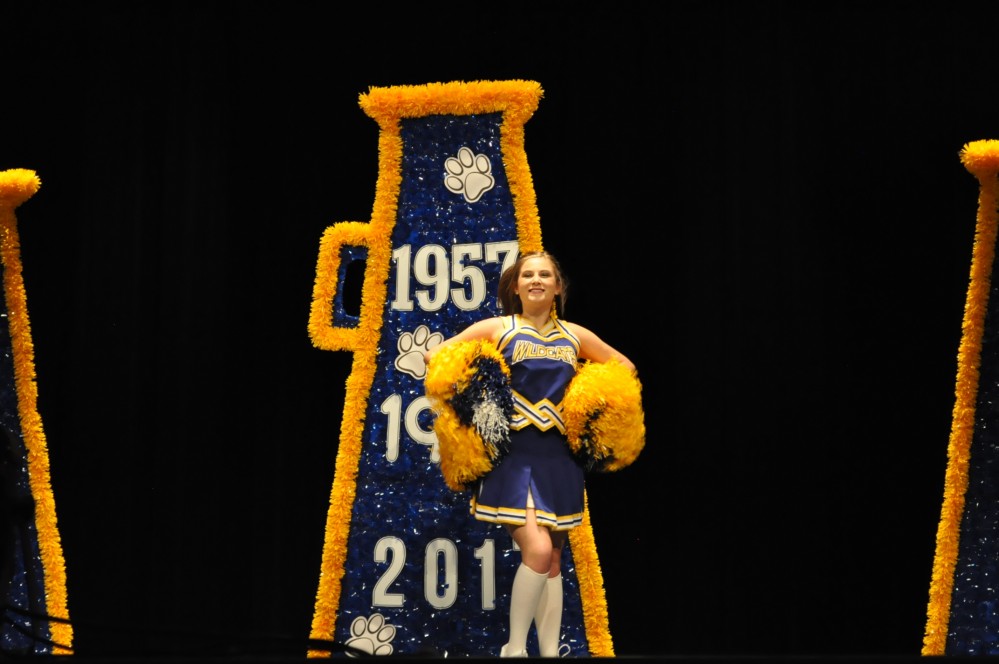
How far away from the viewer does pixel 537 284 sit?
3334 millimetres

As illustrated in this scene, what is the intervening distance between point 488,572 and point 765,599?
1036 mm

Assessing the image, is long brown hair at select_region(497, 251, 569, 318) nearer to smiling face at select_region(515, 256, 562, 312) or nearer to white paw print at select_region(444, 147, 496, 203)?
smiling face at select_region(515, 256, 562, 312)

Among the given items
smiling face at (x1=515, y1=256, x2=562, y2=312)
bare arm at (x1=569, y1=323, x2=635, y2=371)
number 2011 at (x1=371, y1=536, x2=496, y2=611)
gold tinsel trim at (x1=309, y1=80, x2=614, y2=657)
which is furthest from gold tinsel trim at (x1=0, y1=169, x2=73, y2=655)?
bare arm at (x1=569, y1=323, x2=635, y2=371)

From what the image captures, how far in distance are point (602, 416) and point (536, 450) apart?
0.69 feet

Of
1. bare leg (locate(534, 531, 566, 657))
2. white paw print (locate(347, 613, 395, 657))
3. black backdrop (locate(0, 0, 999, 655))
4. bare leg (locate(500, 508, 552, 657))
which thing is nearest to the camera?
bare leg (locate(500, 508, 552, 657))

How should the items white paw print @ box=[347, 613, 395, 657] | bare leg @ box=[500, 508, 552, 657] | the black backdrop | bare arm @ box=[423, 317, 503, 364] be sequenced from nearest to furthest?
bare leg @ box=[500, 508, 552, 657]
bare arm @ box=[423, 317, 503, 364]
white paw print @ box=[347, 613, 395, 657]
the black backdrop

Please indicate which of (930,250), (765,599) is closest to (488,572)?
(765,599)

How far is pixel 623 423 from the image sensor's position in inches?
126

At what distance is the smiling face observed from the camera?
10.9ft

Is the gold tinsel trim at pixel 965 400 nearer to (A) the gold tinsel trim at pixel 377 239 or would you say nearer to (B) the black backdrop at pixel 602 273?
(B) the black backdrop at pixel 602 273

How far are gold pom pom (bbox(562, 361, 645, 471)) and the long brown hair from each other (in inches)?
11.6

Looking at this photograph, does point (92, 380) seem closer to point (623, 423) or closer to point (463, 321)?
point (463, 321)

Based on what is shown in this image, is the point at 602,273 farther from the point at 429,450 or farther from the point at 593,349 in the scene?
the point at 429,450

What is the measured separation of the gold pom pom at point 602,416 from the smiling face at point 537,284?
25cm
